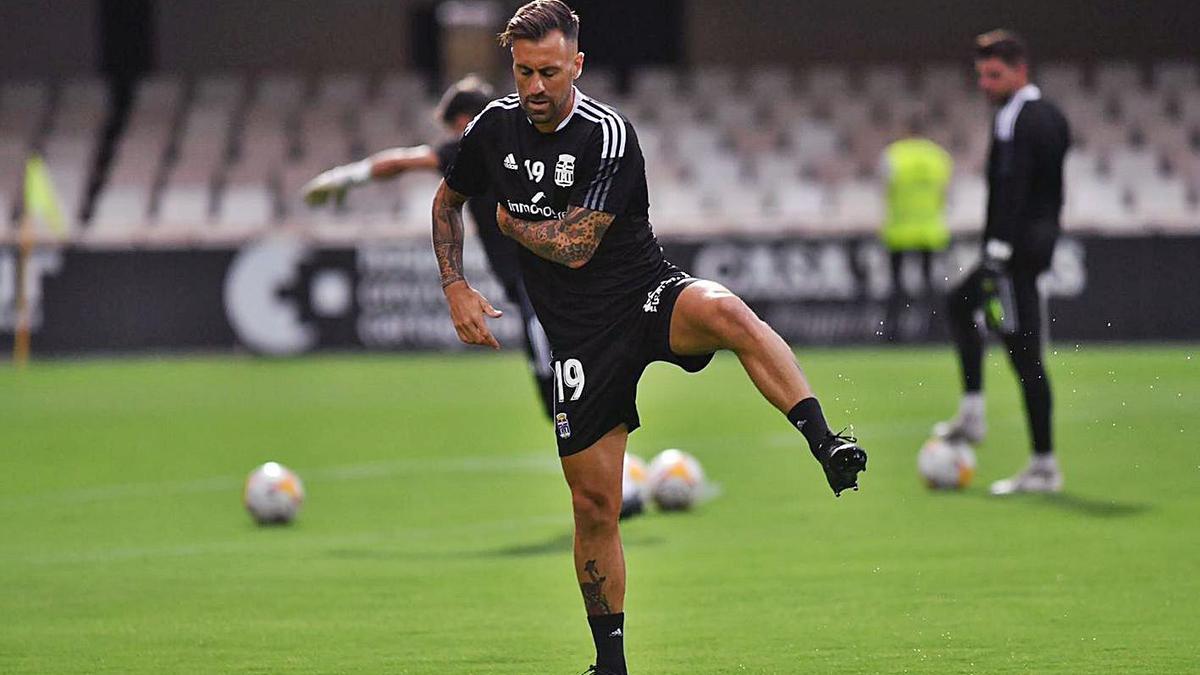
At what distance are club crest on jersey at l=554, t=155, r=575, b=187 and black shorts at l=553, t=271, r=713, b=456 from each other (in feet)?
1.33

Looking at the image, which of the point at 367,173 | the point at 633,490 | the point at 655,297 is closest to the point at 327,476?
the point at 367,173

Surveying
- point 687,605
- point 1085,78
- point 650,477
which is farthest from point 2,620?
point 1085,78

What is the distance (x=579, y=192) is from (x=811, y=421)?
36.8 inches

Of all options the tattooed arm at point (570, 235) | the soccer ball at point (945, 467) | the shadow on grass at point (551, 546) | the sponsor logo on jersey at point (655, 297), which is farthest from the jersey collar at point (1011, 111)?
the tattooed arm at point (570, 235)

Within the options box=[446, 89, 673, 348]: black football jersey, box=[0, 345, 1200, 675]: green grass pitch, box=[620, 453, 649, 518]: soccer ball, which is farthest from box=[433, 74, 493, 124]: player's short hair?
box=[446, 89, 673, 348]: black football jersey

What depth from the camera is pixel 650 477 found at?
10227mm

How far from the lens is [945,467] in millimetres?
10641

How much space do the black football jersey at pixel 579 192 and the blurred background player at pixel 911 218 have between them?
595 inches

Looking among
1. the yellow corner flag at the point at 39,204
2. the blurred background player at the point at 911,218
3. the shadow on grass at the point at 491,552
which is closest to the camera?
the shadow on grass at the point at 491,552

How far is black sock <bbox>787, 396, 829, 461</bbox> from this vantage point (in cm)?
535

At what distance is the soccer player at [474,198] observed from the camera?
382 inches

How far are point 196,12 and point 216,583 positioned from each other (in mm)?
20621

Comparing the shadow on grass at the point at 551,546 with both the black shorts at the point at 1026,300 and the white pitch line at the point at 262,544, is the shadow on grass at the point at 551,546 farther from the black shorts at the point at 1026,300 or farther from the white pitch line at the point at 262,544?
the black shorts at the point at 1026,300

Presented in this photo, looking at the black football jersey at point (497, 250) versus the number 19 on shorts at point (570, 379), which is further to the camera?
the black football jersey at point (497, 250)
